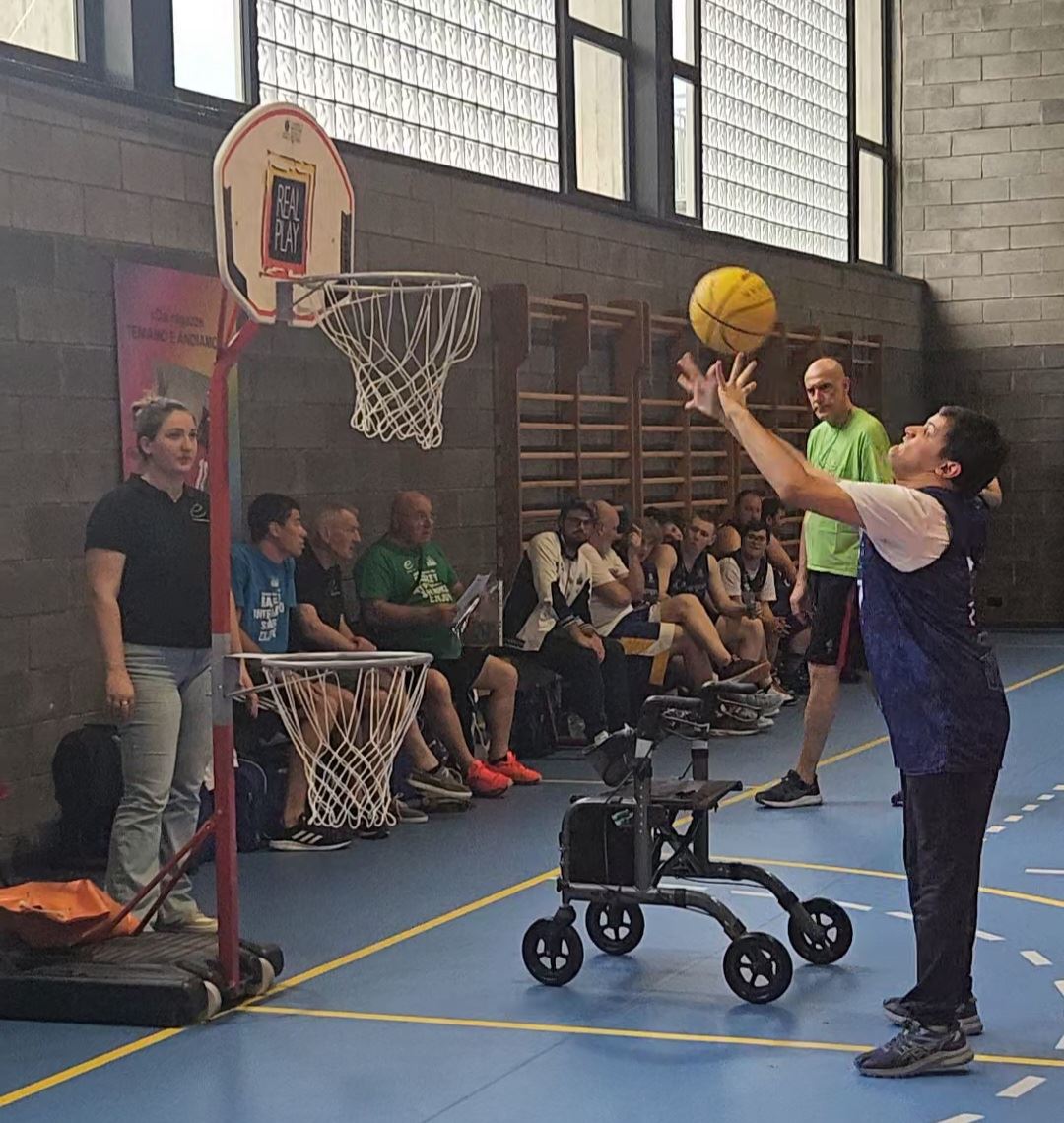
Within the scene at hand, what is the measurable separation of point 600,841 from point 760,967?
0.59 m

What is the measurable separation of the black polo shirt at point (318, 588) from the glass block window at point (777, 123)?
563cm

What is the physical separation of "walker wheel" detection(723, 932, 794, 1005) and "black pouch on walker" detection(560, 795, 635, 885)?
41 cm

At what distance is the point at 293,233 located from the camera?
16.7ft

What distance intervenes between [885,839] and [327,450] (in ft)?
10.3

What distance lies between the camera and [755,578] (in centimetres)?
1094

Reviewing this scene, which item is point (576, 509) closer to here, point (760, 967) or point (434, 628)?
point (434, 628)

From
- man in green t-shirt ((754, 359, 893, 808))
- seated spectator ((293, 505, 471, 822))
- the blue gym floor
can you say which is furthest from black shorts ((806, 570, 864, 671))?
seated spectator ((293, 505, 471, 822))

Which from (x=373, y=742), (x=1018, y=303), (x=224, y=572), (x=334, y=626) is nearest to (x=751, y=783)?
(x=334, y=626)

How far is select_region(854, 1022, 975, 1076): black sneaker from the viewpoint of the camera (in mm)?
4113

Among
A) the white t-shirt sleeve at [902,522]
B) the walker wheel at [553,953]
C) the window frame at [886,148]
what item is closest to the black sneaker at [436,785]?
the walker wheel at [553,953]

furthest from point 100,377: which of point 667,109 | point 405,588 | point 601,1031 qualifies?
point 667,109

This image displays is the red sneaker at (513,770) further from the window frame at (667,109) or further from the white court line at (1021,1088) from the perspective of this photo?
the window frame at (667,109)

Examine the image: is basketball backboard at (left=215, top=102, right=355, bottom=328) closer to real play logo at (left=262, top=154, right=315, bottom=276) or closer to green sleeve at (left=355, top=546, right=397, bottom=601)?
real play logo at (left=262, top=154, right=315, bottom=276)

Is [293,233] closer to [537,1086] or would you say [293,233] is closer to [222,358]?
[222,358]
